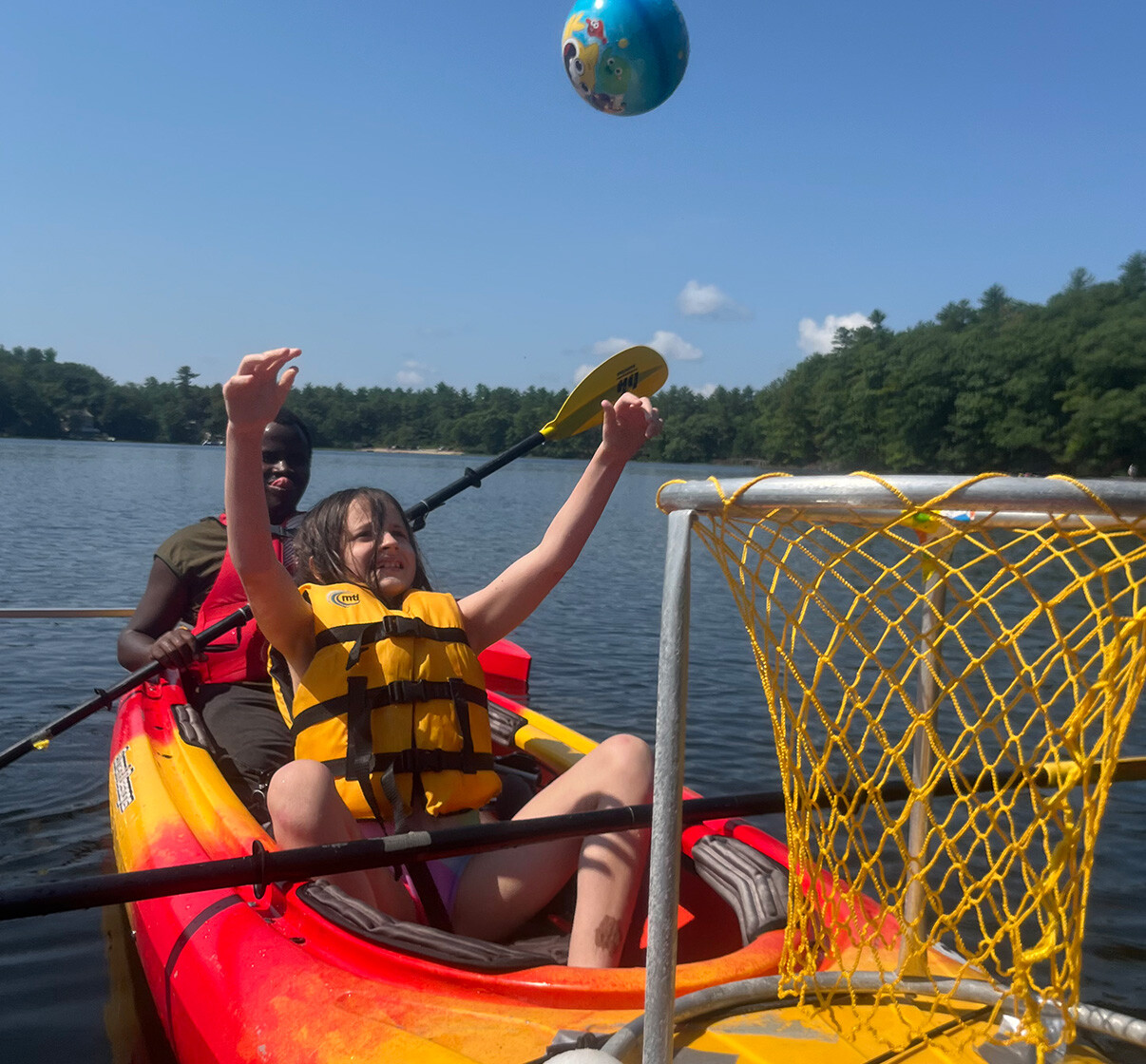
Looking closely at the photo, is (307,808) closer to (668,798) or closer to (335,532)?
(335,532)

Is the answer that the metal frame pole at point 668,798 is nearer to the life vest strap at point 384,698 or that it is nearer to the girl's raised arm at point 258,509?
the girl's raised arm at point 258,509

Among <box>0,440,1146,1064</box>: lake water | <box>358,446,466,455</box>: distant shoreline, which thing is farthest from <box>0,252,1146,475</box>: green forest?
<box>0,440,1146,1064</box>: lake water

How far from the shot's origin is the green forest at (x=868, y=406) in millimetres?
49312

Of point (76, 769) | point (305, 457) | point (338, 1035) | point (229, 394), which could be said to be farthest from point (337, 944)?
point (76, 769)

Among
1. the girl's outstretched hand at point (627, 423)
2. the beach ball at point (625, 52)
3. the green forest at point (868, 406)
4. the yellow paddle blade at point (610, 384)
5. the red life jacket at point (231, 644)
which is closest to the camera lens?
the girl's outstretched hand at point (627, 423)

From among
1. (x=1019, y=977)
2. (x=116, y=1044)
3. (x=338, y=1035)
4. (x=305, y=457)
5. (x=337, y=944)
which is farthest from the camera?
(x=305, y=457)

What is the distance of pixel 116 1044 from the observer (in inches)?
118

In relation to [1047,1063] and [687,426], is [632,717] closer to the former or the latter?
[1047,1063]

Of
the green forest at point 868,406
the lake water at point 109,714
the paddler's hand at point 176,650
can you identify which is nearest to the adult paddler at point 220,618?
the paddler's hand at point 176,650

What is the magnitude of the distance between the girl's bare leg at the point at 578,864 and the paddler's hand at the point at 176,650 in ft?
6.07

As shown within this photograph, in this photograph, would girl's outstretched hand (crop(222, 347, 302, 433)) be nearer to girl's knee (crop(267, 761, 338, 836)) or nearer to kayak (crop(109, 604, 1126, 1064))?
girl's knee (crop(267, 761, 338, 836))

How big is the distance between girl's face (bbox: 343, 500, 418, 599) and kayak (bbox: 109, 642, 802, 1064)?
0.76 m

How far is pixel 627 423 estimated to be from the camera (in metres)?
2.51

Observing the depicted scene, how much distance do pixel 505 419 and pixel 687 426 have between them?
16.2 metres
